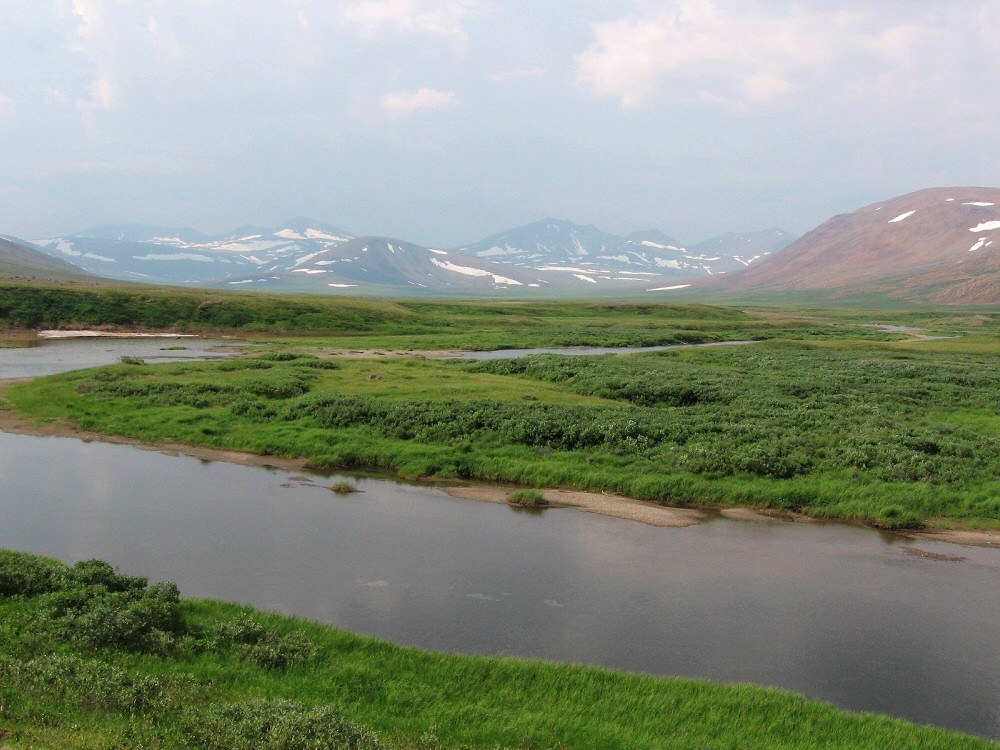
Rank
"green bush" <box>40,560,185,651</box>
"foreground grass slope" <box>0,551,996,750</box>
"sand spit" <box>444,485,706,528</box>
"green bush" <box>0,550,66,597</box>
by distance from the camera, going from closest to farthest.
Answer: "foreground grass slope" <box>0,551,996,750</box> → "green bush" <box>40,560,185,651</box> → "green bush" <box>0,550,66,597</box> → "sand spit" <box>444,485,706,528</box>

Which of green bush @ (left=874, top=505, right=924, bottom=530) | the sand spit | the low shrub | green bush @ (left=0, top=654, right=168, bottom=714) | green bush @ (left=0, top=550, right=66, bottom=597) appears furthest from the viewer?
the low shrub

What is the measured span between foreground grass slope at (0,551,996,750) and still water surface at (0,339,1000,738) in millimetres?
1607

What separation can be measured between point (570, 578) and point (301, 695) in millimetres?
9340

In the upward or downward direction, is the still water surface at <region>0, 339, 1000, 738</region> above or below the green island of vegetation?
below

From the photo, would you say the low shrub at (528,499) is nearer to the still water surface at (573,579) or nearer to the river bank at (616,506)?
the river bank at (616,506)

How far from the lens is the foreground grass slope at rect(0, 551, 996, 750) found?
35.2ft

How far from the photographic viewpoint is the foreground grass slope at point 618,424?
28.7m

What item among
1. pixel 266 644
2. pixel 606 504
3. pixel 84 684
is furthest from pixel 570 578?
pixel 84 684

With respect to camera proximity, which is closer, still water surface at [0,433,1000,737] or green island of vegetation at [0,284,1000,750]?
green island of vegetation at [0,284,1000,750]

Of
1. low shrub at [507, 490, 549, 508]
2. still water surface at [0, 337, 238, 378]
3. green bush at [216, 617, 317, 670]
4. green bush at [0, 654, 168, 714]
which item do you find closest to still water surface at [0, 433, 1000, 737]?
low shrub at [507, 490, 549, 508]

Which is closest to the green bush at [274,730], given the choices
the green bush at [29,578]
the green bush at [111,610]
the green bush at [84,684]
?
the green bush at [84,684]

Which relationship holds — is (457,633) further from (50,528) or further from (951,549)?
(951,549)

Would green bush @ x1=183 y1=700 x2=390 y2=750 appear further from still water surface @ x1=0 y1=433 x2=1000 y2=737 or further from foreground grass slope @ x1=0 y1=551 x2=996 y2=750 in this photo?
still water surface @ x1=0 y1=433 x2=1000 y2=737

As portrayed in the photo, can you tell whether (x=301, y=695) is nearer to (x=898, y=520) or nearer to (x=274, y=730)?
(x=274, y=730)
